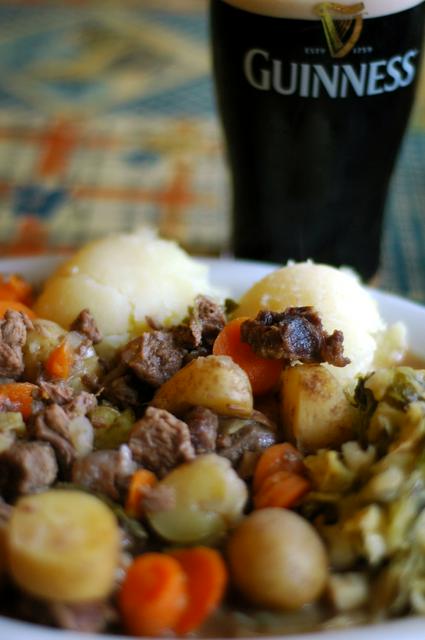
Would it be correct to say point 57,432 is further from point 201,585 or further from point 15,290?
point 15,290

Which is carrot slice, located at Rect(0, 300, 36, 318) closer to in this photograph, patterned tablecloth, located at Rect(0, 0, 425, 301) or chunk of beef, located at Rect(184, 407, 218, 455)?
chunk of beef, located at Rect(184, 407, 218, 455)

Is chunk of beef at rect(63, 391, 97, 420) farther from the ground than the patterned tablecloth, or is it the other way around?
chunk of beef at rect(63, 391, 97, 420)

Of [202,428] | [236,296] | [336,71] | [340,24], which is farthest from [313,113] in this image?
[202,428]

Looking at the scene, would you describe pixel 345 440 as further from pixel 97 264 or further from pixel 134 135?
pixel 134 135

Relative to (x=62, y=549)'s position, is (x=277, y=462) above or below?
below

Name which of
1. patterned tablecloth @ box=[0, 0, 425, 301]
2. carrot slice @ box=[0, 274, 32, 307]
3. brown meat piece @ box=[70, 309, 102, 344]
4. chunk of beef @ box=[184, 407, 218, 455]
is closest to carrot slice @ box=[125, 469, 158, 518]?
chunk of beef @ box=[184, 407, 218, 455]

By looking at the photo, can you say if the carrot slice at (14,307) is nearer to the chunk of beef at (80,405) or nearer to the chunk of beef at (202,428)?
the chunk of beef at (80,405)

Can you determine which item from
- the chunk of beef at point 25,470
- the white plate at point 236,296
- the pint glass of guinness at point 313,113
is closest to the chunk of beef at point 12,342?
the chunk of beef at point 25,470
